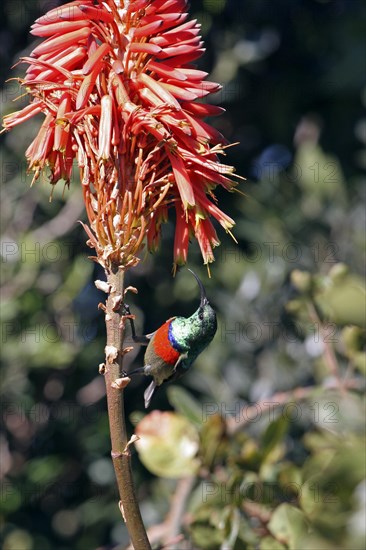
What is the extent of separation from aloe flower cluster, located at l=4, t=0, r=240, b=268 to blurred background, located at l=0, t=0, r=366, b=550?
135 cm

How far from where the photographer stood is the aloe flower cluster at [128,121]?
1373 mm

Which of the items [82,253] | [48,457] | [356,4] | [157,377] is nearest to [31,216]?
[82,253]

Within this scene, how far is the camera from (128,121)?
4.50 feet

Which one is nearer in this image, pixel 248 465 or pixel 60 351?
pixel 248 465

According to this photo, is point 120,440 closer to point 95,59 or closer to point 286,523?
point 95,59

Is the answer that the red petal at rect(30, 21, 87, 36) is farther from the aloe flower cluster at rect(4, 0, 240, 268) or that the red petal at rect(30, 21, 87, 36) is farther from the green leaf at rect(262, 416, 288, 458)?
the green leaf at rect(262, 416, 288, 458)

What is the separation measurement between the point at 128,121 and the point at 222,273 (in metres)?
2.17

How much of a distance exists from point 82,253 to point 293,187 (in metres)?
0.95

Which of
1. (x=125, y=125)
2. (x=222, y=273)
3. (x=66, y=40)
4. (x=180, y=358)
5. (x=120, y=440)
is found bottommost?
(x=222, y=273)

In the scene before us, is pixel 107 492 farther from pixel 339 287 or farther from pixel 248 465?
pixel 339 287

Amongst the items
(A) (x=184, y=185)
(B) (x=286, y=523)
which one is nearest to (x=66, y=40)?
(A) (x=184, y=185)

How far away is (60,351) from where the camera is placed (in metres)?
3.42

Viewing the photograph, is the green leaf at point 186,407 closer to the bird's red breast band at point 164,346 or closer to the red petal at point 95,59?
the bird's red breast band at point 164,346

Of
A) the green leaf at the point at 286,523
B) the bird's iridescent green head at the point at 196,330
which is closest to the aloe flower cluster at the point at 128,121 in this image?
the bird's iridescent green head at the point at 196,330
